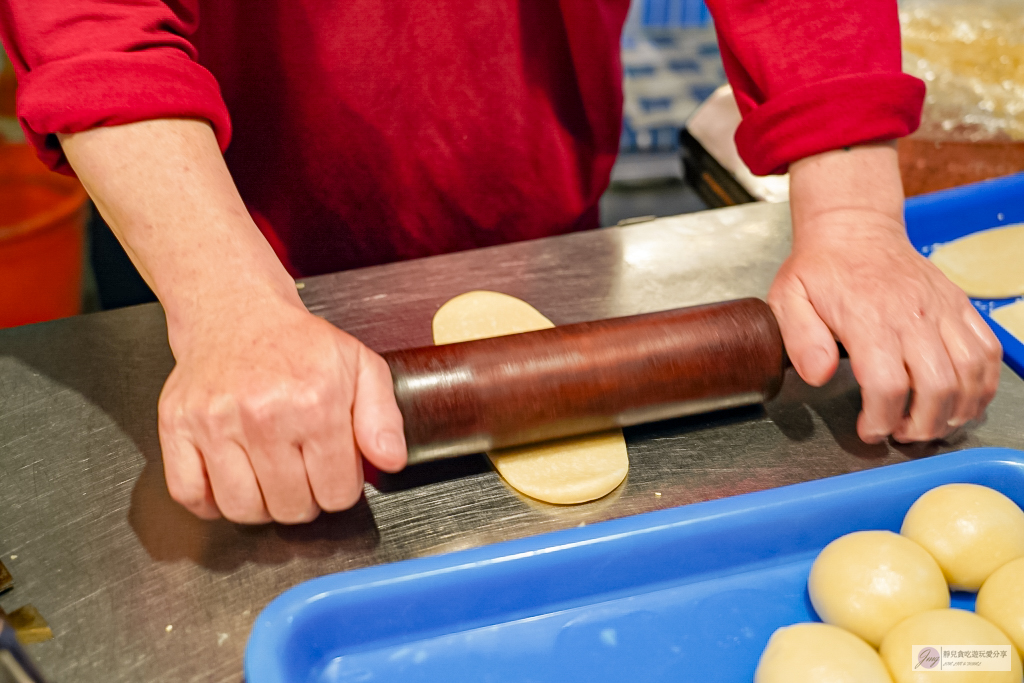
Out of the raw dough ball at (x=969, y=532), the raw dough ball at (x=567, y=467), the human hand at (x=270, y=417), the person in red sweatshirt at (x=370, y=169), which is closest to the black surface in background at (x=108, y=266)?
the person in red sweatshirt at (x=370, y=169)

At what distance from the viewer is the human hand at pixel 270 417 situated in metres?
0.81

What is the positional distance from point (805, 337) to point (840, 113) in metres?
0.37

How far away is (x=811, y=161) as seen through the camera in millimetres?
1165

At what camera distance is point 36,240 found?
2135 millimetres

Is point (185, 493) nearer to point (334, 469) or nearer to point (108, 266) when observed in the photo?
point (334, 469)

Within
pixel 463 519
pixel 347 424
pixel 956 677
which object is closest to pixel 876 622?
pixel 956 677

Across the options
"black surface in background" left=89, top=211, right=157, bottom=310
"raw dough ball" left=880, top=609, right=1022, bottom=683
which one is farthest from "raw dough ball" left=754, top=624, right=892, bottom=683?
"black surface in background" left=89, top=211, right=157, bottom=310

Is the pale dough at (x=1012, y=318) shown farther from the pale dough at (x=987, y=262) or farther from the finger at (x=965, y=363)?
the finger at (x=965, y=363)

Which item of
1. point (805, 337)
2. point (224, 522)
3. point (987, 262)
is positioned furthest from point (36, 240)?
point (987, 262)

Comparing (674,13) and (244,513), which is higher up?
(674,13)

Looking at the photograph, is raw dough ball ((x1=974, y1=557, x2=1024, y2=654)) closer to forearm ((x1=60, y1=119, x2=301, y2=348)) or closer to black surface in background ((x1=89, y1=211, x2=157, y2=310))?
forearm ((x1=60, y1=119, x2=301, y2=348))

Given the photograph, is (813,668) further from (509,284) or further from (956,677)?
(509,284)

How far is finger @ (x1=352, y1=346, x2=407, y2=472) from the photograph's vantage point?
85cm

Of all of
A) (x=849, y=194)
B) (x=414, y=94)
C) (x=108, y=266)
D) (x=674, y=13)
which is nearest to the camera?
(x=849, y=194)
